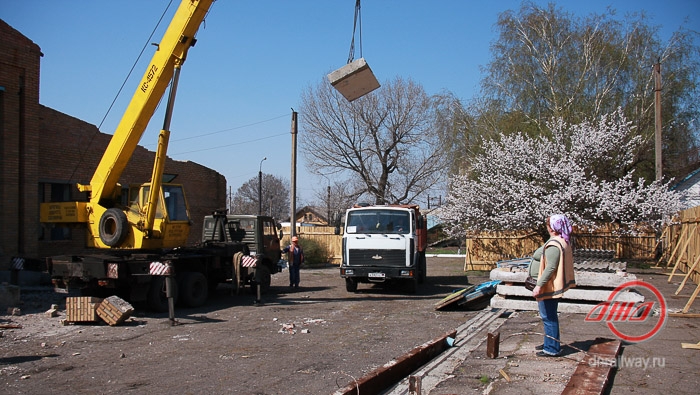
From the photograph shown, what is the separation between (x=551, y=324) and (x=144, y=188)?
9531 mm

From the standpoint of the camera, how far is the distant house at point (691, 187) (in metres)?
28.3

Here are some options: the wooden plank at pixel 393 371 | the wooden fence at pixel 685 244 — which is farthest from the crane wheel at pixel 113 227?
the wooden fence at pixel 685 244

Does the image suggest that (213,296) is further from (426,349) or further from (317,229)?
(317,229)

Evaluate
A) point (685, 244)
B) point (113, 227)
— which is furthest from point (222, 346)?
point (685, 244)

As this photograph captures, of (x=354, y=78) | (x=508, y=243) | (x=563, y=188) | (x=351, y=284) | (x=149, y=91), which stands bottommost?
(x=351, y=284)

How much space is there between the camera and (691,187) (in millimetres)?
28734

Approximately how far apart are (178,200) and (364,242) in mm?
4968

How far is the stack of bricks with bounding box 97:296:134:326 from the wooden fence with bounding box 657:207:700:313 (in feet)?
37.5

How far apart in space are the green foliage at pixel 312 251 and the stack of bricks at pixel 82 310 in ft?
62.5

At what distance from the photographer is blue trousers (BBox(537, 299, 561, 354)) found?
688cm

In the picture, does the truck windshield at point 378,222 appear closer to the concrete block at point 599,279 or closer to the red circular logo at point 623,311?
the concrete block at point 599,279

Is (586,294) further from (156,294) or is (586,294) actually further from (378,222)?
(156,294)

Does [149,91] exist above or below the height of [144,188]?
above

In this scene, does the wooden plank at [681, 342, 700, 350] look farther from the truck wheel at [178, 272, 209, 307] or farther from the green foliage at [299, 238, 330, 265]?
the green foliage at [299, 238, 330, 265]
